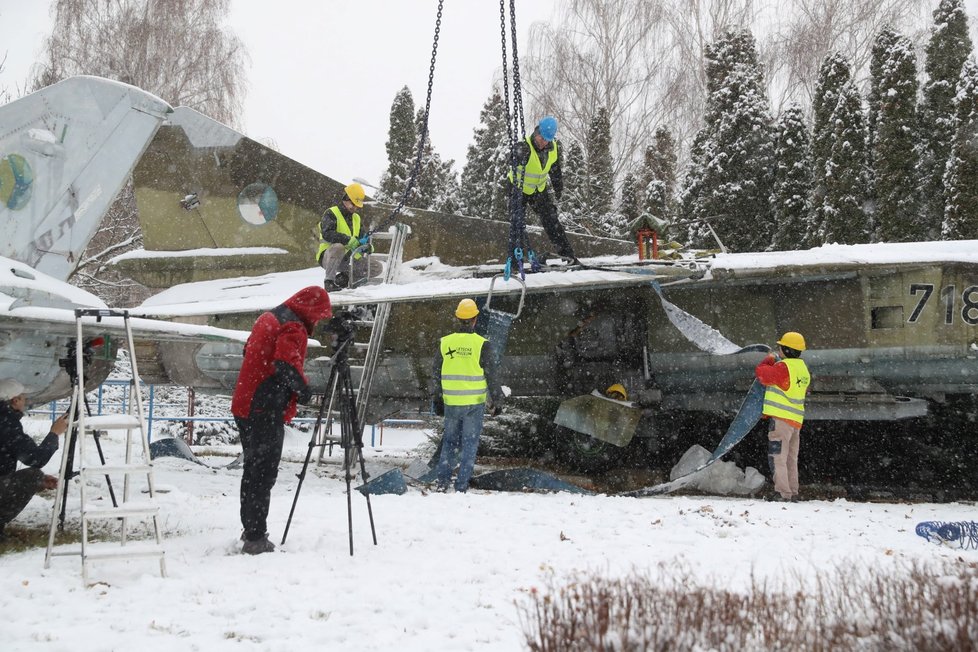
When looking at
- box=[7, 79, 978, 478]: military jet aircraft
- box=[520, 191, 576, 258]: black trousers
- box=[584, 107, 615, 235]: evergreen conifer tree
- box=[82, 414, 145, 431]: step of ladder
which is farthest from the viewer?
box=[584, 107, 615, 235]: evergreen conifer tree

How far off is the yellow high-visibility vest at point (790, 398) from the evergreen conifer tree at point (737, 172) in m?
13.9

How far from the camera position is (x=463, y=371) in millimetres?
7652

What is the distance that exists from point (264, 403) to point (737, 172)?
18923 millimetres

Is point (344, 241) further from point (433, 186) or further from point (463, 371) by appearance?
point (433, 186)

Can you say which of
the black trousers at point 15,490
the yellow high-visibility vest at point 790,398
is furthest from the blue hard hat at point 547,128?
the black trousers at point 15,490

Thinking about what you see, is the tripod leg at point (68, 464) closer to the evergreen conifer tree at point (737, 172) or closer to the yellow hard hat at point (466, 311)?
the yellow hard hat at point (466, 311)

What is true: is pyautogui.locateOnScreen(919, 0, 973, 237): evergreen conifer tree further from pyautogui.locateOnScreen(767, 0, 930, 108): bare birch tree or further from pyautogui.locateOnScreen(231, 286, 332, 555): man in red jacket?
pyautogui.locateOnScreen(231, 286, 332, 555): man in red jacket

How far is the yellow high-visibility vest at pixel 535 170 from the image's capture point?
27.4ft

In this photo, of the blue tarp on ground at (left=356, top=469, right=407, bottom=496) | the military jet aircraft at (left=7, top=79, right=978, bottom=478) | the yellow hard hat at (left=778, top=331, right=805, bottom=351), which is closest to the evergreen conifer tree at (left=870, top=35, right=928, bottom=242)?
the military jet aircraft at (left=7, top=79, right=978, bottom=478)

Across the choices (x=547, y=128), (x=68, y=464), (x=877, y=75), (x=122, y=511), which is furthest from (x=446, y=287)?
(x=877, y=75)

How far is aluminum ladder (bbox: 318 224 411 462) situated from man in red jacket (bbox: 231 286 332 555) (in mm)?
4079

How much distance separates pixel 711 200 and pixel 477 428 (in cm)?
1559

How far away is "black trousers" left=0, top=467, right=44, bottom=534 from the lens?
16.4 ft

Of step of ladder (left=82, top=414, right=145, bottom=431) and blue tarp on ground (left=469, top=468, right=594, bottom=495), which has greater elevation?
step of ladder (left=82, top=414, right=145, bottom=431)
